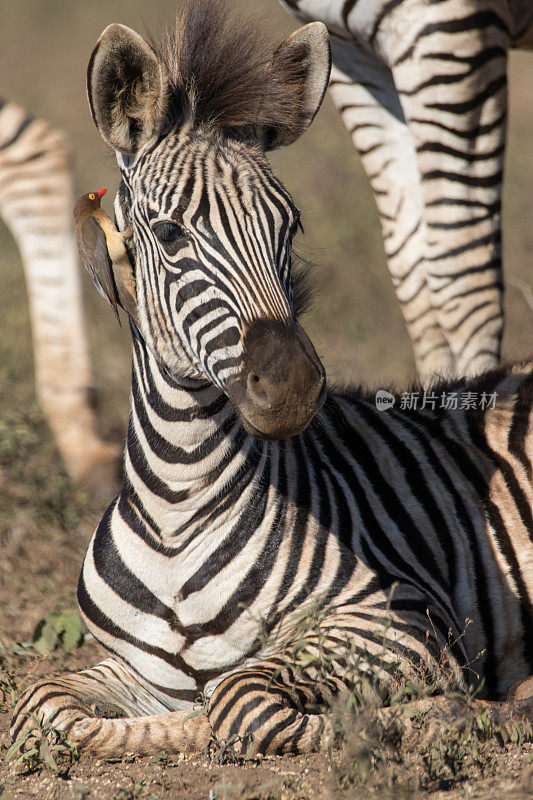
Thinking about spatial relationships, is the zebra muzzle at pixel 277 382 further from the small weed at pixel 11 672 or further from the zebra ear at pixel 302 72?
the small weed at pixel 11 672

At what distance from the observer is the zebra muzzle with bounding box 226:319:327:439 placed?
2.51m

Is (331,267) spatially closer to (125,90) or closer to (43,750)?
(125,90)

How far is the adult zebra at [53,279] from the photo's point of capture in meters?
5.66

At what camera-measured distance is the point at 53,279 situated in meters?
5.76

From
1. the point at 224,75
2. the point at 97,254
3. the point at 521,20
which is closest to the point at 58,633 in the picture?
the point at 97,254

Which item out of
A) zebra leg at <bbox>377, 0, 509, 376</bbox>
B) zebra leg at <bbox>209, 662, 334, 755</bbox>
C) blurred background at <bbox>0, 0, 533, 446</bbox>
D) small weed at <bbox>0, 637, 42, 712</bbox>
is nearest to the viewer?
zebra leg at <bbox>209, 662, 334, 755</bbox>

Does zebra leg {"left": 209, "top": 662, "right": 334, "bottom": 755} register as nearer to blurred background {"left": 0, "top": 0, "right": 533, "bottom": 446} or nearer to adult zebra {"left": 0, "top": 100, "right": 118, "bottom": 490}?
blurred background {"left": 0, "top": 0, "right": 533, "bottom": 446}

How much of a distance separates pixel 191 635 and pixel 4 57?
2277cm

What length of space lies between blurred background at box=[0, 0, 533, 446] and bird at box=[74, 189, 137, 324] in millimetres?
475

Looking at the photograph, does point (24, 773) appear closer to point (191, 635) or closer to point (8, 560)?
point (191, 635)

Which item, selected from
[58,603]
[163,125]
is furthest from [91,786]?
[163,125]

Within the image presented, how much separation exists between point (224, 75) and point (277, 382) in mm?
1132

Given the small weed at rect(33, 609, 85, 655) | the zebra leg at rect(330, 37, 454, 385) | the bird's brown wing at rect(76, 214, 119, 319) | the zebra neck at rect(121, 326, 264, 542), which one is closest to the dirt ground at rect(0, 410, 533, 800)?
the small weed at rect(33, 609, 85, 655)

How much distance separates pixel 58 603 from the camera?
4352 mm
